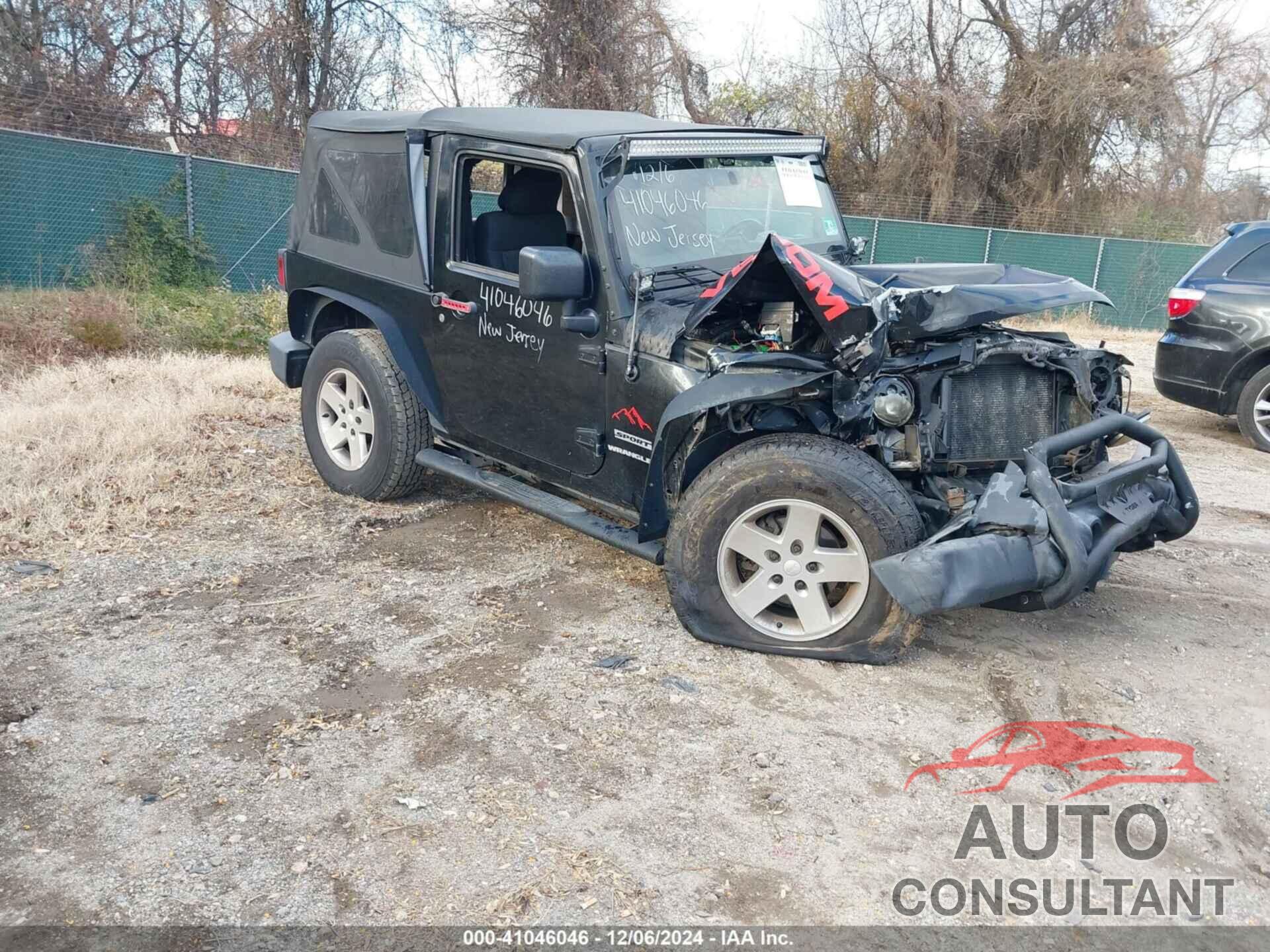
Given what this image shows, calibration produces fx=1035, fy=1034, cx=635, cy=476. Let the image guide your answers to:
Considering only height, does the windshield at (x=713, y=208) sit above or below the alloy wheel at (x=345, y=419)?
above

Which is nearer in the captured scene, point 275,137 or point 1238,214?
point 275,137

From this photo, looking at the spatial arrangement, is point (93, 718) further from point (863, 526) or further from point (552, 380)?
point (863, 526)

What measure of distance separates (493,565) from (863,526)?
202cm

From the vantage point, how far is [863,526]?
369cm

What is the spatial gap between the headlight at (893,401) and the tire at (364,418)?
257cm

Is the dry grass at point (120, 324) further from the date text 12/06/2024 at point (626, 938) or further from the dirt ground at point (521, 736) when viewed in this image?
the date text 12/06/2024 at point (626, 938)

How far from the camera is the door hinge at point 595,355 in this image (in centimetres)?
434

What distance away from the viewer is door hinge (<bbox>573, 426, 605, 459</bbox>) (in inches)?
176

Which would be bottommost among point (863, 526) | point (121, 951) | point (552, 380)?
point (121, 951)

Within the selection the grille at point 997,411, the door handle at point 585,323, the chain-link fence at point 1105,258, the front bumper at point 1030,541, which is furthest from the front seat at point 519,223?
the chain-link fence at point 1105,258

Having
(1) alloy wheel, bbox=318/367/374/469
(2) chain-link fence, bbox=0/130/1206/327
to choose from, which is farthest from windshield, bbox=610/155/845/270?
(2) chain-link fence, bbox=0/130/1206/327

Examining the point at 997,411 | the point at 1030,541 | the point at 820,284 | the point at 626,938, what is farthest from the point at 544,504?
the point at 626,938

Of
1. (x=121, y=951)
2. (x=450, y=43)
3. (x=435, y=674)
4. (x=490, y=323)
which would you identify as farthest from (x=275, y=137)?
(x=121, y=951)

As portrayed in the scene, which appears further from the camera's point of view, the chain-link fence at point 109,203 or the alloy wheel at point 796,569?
the chain-link fence at point 109,203
